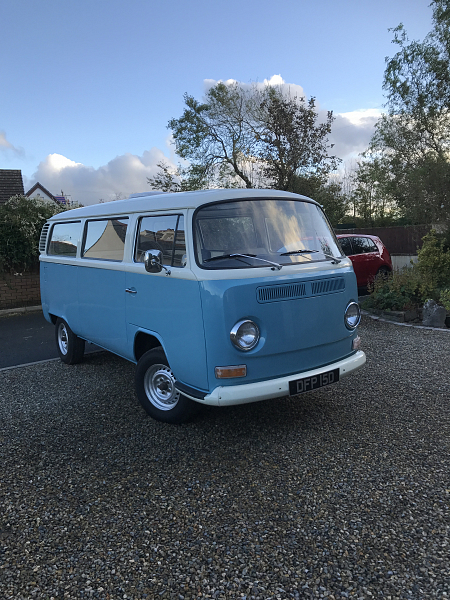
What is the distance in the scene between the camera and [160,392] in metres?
4.54

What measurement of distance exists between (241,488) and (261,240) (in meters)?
2.05

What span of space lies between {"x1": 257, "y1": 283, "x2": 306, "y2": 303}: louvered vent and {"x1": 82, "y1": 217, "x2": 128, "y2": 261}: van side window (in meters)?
1.87

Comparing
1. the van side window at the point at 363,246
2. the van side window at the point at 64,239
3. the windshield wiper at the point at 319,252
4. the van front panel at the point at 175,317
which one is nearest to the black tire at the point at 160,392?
the van front panel at the point at 175,317

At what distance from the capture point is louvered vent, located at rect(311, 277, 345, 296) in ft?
13.1

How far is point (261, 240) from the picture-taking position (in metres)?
4.09

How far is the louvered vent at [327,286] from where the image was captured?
4008 mm

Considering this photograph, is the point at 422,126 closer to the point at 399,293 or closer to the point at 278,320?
the point at 399,293

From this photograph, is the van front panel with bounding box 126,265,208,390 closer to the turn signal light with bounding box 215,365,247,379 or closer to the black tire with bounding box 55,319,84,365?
the turn signal light with bounding box 215,365,247,379

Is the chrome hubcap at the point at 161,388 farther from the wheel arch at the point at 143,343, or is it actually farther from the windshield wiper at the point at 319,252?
the windshield wiper at the point at 319,252

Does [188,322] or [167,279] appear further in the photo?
[167,279]

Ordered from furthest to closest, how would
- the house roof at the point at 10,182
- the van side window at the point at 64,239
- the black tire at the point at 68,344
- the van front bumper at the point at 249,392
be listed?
1. the house roof at the point at 10,182
2. the black tire at the point at 68,344
3. the van side window at the point at 64,239
4. the van front bumper at the point at 249,392

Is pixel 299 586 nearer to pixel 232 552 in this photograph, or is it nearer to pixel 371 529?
pixel 232 552

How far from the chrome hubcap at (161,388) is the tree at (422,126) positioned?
448 inches

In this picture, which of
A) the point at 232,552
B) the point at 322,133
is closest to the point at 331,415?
the point at 232,552
